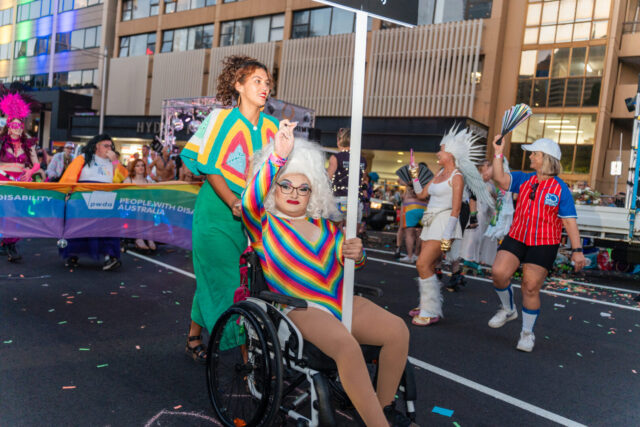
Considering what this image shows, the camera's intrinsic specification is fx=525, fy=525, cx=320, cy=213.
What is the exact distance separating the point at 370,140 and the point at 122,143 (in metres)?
19.6

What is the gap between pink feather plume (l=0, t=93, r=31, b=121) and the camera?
766cm

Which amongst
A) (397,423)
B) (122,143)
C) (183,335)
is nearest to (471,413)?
(397,423)

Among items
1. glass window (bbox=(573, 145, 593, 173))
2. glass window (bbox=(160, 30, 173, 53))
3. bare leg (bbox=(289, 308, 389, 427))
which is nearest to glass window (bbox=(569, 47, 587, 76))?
glass window (bbox=(573, 145, 593, 173))

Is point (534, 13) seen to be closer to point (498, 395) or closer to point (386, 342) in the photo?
point (498, 395)

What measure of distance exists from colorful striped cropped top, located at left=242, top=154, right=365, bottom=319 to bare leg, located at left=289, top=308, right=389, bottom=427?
0.19 metres

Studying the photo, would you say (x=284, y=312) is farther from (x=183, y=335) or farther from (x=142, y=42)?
(x=142, y=42)

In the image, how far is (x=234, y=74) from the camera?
351cm

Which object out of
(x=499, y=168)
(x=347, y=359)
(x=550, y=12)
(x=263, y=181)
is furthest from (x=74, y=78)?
(x=347, y=359)

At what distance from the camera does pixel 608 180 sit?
883 inches

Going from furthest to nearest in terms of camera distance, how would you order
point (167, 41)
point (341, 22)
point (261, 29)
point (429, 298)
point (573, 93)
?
point (167, 41) → point (261, 29) → point (341, 22) → point (573, 93) → point (429, 298)

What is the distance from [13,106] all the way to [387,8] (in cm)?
709

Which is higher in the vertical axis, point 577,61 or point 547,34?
point 547,34

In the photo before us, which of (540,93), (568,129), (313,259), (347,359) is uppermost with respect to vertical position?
(540,93)

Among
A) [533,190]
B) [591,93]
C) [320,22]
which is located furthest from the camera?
[320,22]
